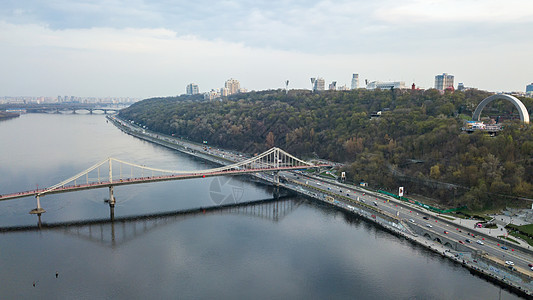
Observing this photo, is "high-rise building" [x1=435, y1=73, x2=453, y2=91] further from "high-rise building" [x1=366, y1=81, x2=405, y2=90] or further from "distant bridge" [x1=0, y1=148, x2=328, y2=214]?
"distant bridge" [x1=0, y1=148, x2=328, y2=214]

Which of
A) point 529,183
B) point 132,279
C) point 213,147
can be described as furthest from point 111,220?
point 213,147

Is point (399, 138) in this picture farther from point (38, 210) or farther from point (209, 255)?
point (38, 210)

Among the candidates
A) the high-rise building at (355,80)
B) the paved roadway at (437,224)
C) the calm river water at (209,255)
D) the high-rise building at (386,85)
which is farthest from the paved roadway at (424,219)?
the high-rise building at (355,80)

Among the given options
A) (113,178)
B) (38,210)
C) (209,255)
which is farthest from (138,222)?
Result: (113,178)

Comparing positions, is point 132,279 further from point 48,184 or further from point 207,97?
point 207,97

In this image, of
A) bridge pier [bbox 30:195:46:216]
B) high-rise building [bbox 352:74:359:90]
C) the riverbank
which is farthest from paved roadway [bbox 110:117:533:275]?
high-rise building [bbox 352:74:359:90]

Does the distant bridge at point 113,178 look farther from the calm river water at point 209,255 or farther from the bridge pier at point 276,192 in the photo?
the calm river water at point 209,255
